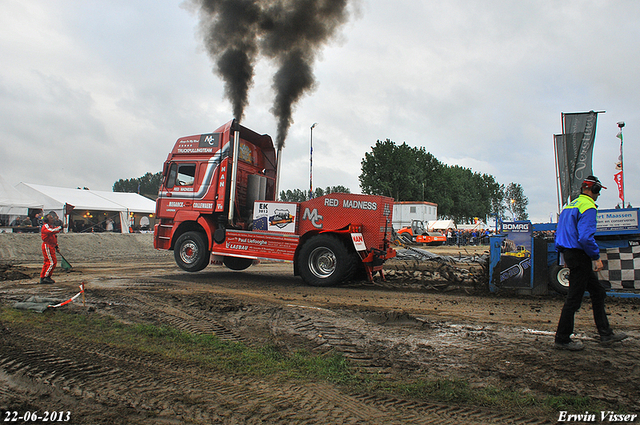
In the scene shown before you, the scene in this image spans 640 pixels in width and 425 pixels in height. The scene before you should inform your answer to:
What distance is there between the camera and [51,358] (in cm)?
339

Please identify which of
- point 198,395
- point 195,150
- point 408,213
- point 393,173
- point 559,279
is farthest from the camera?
point 393,173

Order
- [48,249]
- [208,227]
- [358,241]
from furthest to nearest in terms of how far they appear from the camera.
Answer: [208,227]
[48,249]
[358,241]

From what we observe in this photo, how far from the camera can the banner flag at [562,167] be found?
38.5 feet

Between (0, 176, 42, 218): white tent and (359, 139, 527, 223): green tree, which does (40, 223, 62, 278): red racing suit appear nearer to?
(0, 176, 42, 218): white tent

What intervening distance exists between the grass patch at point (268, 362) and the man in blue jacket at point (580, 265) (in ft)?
4.34

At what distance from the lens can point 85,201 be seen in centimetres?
2784

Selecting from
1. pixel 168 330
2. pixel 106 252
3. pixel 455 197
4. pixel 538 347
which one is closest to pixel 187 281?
pixel 168 330

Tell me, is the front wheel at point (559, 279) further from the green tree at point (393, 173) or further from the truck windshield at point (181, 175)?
the green tree at point (393, 173)

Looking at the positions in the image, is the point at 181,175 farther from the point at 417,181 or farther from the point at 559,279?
the point at 417,181

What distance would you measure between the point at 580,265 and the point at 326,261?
17.1ft

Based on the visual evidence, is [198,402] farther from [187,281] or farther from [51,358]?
[187,281]

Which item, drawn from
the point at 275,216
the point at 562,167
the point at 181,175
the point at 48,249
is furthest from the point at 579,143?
the point at 48,249

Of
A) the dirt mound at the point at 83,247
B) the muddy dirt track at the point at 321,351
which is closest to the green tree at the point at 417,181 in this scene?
the dirt mound at the point at 83,247

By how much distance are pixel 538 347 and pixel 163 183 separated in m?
9.47
